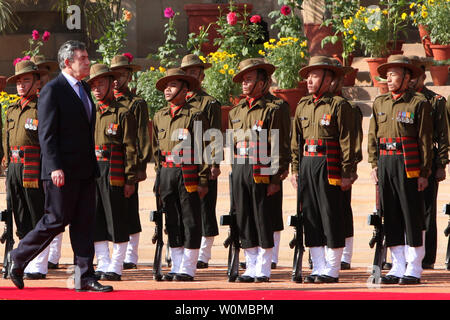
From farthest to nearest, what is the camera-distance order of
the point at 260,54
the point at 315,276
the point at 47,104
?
the point at 260,54 → the point at 315,276 → the point at 47,104

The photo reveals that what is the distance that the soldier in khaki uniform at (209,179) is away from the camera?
10648mm

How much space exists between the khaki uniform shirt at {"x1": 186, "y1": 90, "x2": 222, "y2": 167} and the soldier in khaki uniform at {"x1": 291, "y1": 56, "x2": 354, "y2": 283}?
969 mm

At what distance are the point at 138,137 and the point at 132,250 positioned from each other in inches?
46.2

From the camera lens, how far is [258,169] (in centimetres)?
994

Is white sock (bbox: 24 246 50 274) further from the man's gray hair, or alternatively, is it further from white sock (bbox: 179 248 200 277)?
the man's gray hair

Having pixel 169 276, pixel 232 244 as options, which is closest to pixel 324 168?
pixel 232 244

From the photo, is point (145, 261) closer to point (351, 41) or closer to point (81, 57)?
point (81, 57)

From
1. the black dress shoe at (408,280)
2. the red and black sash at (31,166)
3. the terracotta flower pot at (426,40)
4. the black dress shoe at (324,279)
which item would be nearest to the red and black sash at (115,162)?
the red and black sash at (31,166)

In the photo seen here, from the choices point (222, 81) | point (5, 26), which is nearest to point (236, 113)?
point (222, 81)

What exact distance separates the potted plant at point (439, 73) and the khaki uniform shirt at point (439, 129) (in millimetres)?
4762

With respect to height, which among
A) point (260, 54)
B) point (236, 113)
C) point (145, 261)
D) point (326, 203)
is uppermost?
point (260, 54)

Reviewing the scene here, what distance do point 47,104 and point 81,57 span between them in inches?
18.4

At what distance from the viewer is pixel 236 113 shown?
1013cm

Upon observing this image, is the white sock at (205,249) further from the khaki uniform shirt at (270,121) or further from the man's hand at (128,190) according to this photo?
the khaki uniform shirt at (270,121)
